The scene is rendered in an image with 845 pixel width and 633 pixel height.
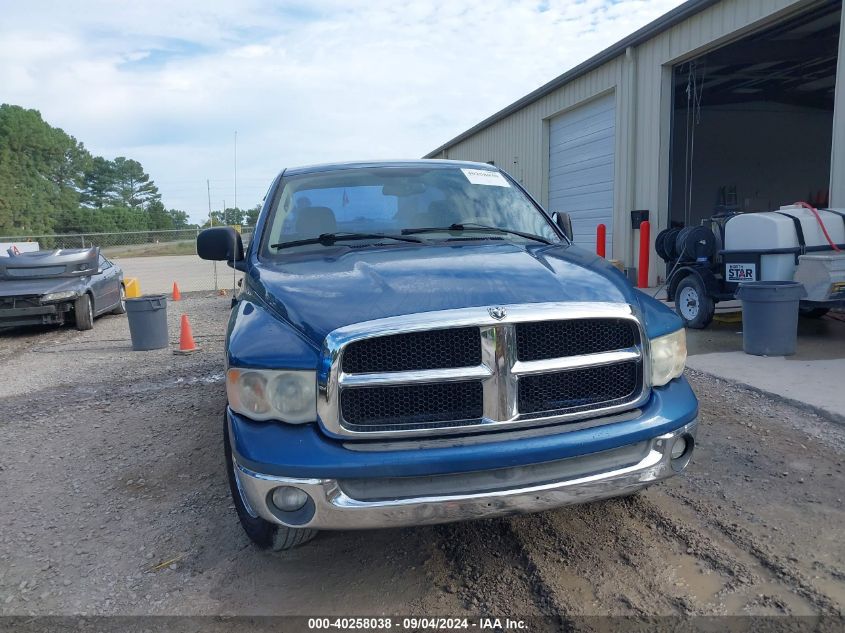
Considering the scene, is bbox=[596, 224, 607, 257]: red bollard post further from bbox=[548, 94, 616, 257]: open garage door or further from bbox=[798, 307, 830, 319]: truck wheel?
bbox=[798, 307, 830, 319]: truck wheel

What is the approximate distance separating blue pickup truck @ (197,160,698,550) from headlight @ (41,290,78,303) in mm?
7976

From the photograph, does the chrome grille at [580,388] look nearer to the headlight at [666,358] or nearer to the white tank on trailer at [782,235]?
the headlight at [666,358]

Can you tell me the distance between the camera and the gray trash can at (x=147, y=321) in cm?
816

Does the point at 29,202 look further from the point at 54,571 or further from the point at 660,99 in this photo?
the point at 54,571

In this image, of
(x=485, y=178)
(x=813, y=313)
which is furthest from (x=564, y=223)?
(x=813, y=313)

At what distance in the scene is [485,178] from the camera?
419 centimetres

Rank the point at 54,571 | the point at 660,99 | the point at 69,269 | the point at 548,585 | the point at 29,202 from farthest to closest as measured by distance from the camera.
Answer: the point at 29,202 → the point at 660,99 → the point at 69,269 → the point at 54,571 → the point at 548,585

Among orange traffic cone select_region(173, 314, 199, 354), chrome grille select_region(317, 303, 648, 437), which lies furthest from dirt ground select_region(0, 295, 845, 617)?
orange traffic cone select_region(173, 314, 199, 354)

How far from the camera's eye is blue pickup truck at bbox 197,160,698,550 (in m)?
2.32

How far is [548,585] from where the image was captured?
2654 millimetres

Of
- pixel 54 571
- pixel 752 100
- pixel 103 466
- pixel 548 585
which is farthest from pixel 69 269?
pixel 752 100

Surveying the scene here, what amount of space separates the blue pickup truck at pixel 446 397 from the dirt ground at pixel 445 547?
0.35m

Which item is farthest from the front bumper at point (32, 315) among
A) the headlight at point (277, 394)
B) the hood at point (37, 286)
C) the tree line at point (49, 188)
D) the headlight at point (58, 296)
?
the tree line at point (49, 188)

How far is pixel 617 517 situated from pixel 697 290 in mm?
5382
